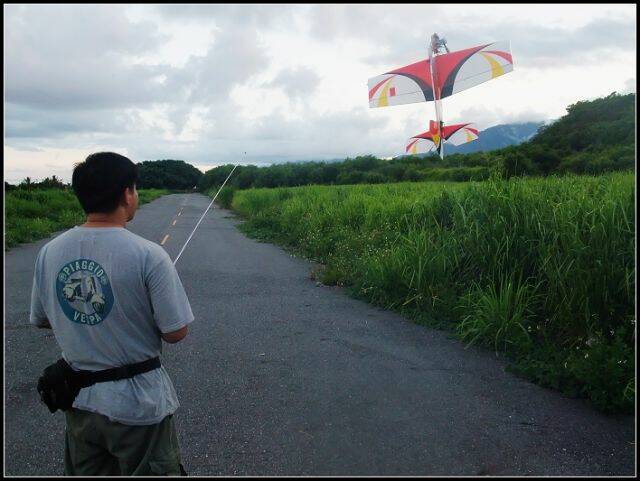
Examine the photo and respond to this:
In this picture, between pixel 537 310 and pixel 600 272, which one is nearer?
pixel 600 272

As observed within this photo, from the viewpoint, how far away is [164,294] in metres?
2.19

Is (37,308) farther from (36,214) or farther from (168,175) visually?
(36,214)

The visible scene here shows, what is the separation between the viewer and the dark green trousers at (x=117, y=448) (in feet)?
7.32

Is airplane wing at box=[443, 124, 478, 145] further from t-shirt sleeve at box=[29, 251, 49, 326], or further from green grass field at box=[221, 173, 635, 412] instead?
t-shirt sleeve at box=[29, 251, 49, 326]

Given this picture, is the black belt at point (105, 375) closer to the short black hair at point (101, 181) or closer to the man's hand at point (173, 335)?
the man's hand at point (173, 335)

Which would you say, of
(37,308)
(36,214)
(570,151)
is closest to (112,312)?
(37,308)

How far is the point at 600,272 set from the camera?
17.2 feet

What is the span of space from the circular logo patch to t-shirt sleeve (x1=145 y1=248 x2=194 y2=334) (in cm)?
16

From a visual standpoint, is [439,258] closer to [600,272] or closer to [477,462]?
[600,272]

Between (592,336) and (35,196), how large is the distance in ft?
74.1

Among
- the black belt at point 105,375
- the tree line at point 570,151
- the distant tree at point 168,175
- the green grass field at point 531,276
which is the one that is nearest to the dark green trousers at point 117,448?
the black belt at point 105,375

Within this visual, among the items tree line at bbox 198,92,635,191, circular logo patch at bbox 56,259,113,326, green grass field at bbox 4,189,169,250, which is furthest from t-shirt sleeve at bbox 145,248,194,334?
green grass field at bbox 4,189,169,250

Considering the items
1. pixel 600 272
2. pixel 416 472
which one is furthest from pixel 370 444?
pixel 600 272

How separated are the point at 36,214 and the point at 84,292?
19.9 metres
